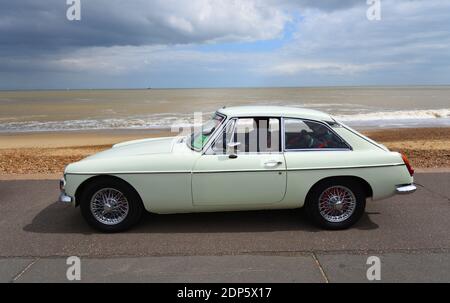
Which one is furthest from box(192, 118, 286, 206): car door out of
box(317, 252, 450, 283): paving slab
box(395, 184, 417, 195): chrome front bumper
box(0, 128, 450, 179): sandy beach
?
box(0, 128, 450, 179): sandy beach

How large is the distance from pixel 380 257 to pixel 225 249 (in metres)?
1.56

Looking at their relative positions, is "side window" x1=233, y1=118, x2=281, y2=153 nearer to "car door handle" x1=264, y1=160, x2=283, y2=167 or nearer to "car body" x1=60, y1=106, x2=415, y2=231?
"car body" x1=60, y1=106, x2=415, y2=231

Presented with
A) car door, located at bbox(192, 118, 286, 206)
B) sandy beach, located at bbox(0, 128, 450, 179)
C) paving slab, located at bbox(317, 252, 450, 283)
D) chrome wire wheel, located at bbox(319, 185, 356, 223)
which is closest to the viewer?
paving slab, located at bbox(317, 252, 450, 283)

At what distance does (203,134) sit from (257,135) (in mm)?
690

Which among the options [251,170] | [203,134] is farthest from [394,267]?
[203,134]

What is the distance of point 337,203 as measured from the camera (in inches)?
177

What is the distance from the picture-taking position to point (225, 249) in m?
3.98

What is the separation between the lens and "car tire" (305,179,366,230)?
4.46 meters

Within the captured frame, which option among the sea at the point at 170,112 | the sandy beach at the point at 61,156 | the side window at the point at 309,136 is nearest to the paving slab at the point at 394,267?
the side window at the point at 309,136

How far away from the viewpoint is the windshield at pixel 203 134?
4.54m

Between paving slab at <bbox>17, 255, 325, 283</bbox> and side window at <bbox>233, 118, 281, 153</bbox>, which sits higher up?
side window at <bbox>233, 118, 281, 153</bbox>

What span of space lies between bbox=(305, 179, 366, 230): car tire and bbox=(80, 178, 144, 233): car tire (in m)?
2.04

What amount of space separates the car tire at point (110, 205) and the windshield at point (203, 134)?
3.04ft
